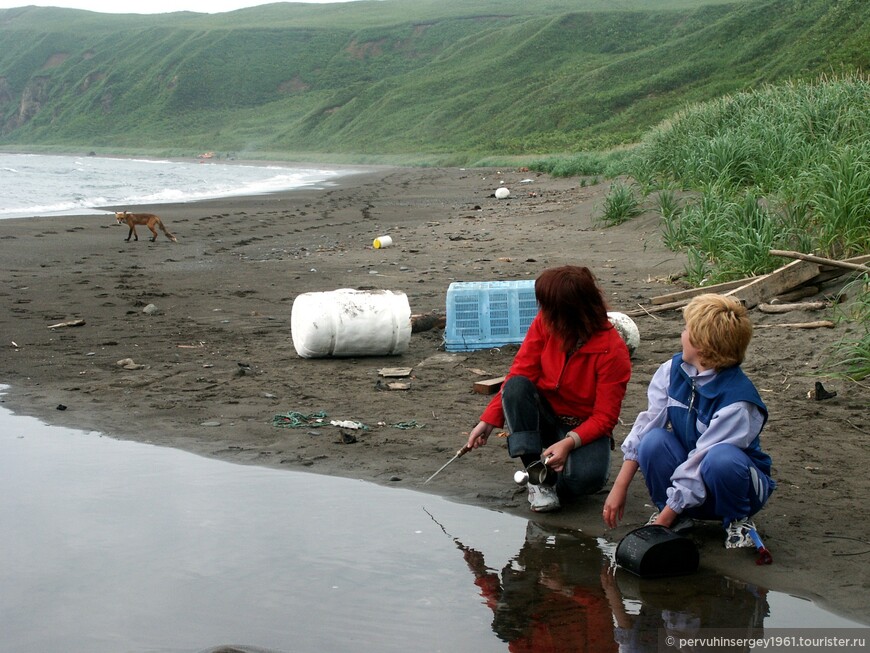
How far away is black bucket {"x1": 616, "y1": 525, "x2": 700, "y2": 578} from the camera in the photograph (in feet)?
11.7

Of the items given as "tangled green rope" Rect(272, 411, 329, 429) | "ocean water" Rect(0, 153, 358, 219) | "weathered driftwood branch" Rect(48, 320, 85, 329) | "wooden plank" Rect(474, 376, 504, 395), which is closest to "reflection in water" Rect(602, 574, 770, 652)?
"tangled green rope" Rect(272, 411, 329, 429)

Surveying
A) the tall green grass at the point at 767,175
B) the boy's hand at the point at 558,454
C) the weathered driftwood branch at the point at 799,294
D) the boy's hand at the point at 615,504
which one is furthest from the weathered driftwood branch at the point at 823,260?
the boy's hand at the point at 615,504

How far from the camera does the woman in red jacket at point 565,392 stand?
4219mm

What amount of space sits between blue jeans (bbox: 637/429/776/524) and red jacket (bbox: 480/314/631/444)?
1.13 feet

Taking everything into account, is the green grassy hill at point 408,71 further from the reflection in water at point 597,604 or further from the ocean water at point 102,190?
the reflection in water at point 597,604

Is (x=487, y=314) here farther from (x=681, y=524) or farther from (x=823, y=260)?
(x=681, y=524)

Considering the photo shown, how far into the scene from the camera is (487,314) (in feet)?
23.8

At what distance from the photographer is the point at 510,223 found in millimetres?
16000

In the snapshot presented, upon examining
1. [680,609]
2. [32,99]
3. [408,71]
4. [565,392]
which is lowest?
[680,609]

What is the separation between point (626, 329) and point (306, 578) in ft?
12.1

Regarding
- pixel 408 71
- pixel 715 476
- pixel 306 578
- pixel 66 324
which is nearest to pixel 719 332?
pixel 715 476

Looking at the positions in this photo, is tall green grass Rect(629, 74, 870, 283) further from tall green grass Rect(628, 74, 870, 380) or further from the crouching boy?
the crouching boy

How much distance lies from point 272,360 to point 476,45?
299 ft

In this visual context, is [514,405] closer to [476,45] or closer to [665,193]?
[665,193]
